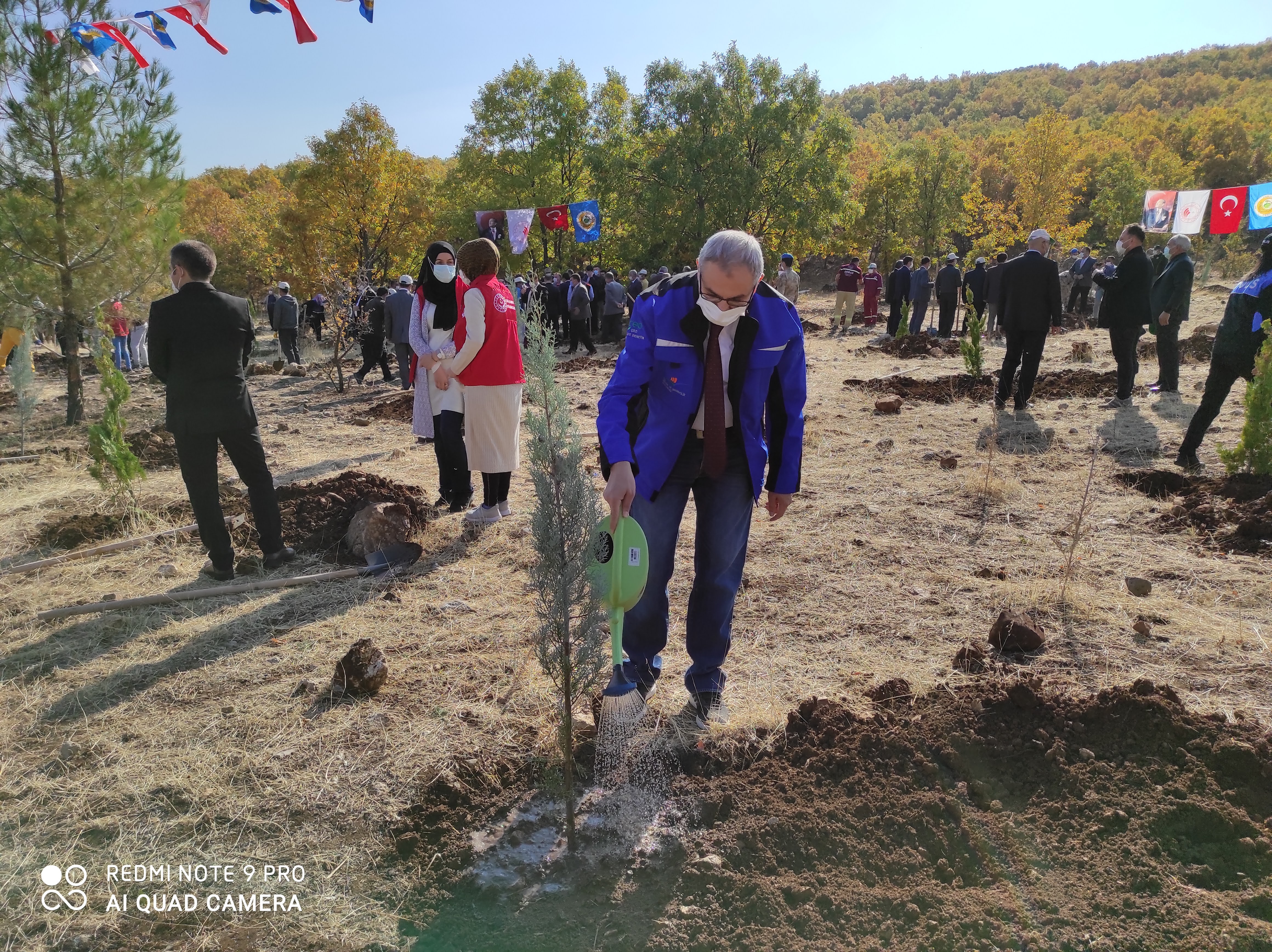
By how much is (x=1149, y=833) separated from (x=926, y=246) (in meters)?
31.6

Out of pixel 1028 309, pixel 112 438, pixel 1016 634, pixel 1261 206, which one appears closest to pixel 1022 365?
pixel 1028 309

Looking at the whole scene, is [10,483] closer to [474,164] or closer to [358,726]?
[358,726]

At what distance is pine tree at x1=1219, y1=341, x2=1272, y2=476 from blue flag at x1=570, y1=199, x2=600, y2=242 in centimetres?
1725

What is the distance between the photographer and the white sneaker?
5.23 meters

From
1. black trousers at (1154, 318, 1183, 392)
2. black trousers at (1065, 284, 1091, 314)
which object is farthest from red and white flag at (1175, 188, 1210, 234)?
black trousers at (1154, 318, 1183, 392)

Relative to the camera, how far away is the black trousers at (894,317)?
15.4 metres

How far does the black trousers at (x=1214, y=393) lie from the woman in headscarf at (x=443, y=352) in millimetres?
5482

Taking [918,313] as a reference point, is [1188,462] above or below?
below

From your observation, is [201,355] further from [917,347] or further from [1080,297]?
[1080,297]

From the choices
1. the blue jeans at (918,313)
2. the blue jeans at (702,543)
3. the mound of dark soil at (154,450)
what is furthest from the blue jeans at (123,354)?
the blue jeans at (702,543)

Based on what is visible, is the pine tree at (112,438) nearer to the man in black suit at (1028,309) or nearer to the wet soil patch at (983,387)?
the man in black suit at (1028,309)

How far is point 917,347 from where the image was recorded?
12.9 m

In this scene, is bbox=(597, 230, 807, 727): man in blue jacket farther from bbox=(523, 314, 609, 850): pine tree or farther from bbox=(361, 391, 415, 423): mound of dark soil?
bbox=(361, 391, 415, 423): mound of dark soil

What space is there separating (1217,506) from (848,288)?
1275 cm
